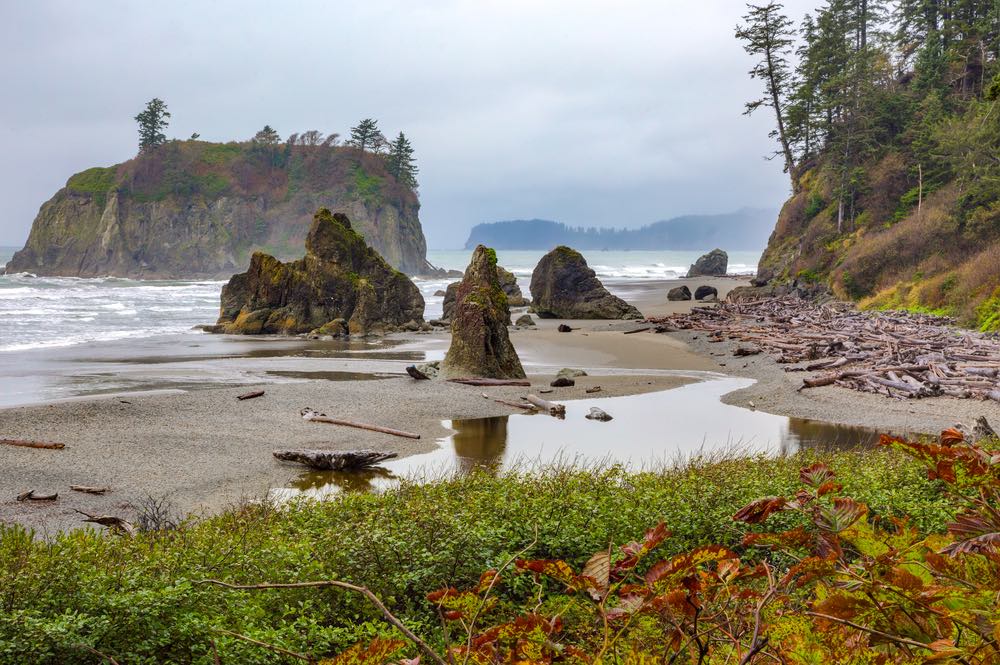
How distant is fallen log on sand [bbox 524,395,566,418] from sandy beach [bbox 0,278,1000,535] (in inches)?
30.8

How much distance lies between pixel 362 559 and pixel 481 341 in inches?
568

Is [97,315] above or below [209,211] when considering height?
below

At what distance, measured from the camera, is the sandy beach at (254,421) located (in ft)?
32.1

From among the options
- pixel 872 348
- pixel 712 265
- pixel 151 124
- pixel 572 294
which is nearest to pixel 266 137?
pixel 151 124

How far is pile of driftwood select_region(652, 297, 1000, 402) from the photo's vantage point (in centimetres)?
1684

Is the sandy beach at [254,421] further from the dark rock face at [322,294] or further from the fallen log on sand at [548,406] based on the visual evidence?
the dark rock face at [322,294]

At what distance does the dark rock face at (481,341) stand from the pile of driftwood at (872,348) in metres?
7.91

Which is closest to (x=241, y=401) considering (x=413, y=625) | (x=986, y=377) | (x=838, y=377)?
(x=413, y=625)

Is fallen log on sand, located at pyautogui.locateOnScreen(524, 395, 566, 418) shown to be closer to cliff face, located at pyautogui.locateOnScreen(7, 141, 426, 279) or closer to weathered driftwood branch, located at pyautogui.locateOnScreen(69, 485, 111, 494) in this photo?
weathered driftwood branch, located at pyautogui.locateOnScreen(69, 485, 111, 494)

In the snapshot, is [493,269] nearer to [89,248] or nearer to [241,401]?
[241,401]

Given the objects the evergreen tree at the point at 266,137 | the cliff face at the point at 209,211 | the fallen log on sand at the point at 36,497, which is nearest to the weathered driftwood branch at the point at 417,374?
the fallen log on sand at the point at 36,497

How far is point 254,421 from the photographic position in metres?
14.0

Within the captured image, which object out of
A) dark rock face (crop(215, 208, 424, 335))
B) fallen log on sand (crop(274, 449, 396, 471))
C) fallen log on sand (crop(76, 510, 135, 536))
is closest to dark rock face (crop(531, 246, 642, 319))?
dark rock face (crop(215, 208, 424, 335))

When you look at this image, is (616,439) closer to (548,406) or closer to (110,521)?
(548,406)
